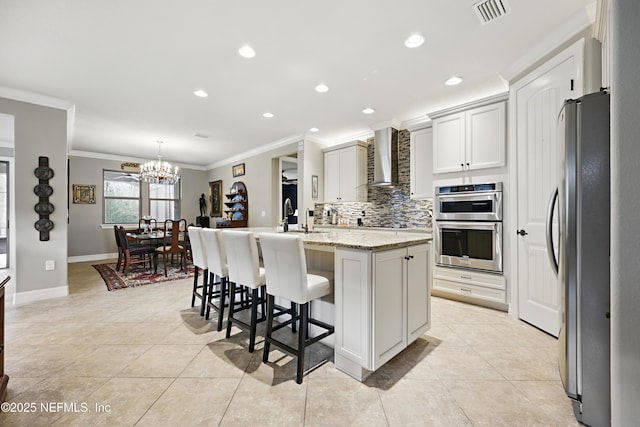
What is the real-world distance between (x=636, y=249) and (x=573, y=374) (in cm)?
82

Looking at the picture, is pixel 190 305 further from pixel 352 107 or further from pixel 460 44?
pixel 460 44

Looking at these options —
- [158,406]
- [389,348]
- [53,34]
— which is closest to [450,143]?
[389,348]

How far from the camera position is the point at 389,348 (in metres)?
1.81

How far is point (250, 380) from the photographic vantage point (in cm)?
175

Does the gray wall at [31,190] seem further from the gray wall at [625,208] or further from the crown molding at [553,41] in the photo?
the crown molding at [553,41]

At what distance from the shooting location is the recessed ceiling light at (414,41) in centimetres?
229

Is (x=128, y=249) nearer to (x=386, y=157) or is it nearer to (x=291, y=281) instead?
(x=291, y=281)

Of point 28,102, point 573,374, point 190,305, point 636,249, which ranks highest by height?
point 28,102

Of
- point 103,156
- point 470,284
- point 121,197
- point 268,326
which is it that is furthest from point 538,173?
point 103,156

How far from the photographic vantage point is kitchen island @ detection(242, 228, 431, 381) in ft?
5.48

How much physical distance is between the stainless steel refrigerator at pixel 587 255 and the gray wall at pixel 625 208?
0.39 meters

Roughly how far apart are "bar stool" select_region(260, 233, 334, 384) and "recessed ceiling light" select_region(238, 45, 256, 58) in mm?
1770

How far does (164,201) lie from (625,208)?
8637mm

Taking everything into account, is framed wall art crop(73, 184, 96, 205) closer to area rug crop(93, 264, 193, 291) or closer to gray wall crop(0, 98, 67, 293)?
area rug crop(93, 264, 193, 291)
